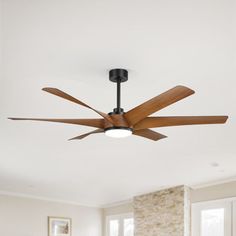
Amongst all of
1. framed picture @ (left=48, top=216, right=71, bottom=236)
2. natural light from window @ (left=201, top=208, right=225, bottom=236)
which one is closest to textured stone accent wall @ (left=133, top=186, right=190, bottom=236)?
natural light from window @ (left=201, top=208, right=225, bottom=236)

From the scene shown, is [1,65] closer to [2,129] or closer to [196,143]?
[2,129]

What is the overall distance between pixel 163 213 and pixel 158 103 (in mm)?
5439

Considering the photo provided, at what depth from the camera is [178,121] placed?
102 inches

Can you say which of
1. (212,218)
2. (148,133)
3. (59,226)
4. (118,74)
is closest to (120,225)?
(59,226)

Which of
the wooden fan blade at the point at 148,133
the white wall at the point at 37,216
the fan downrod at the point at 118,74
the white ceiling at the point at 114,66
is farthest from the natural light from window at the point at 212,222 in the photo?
the fan downrod at the point at 118,74

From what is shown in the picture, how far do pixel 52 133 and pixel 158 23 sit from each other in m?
2.39

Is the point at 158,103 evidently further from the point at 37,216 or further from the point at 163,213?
the point at 37,216

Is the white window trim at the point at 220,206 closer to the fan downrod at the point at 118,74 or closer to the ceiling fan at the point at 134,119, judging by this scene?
the ceiling fan at the point at 134,119

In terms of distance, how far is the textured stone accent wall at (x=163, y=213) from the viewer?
22.8ft

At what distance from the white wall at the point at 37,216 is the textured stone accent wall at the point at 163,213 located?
182cm

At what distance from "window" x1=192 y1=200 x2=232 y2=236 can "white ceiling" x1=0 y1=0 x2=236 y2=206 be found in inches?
52.2

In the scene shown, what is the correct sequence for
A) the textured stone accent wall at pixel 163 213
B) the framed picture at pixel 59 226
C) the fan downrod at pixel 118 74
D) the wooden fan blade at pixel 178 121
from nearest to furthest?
1. the wooden fan blade at pixel 178 121
2. the fan downrod at pixel 118 74
3. the textured stone accent wall at pixel 163 213
4. the framed picture at pixel 59 226

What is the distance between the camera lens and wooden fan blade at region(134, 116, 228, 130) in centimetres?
250

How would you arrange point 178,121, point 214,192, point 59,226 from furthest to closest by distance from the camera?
point 59,226 < point 214,192 < point 178,121
